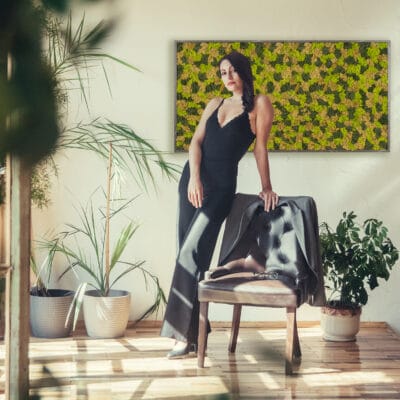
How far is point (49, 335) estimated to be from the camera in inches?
167

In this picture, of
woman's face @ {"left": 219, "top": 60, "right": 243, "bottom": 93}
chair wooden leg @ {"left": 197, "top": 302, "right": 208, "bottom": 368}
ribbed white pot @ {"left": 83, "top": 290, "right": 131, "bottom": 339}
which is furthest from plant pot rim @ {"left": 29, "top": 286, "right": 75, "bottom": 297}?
woman's face @ {"left": 219, "top": 60, "right": 243, "bottom": 93}

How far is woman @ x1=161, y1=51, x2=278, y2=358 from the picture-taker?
11.9 feet

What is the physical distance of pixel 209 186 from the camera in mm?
3676

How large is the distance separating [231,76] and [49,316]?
169 cm

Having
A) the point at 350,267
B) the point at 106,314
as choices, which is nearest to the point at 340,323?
the point at 350,267

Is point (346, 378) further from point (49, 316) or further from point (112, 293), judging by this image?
point (49, 316)

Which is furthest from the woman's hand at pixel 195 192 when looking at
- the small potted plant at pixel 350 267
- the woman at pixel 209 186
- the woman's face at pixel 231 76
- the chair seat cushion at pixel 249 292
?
the small potted plant at pixel 350 267

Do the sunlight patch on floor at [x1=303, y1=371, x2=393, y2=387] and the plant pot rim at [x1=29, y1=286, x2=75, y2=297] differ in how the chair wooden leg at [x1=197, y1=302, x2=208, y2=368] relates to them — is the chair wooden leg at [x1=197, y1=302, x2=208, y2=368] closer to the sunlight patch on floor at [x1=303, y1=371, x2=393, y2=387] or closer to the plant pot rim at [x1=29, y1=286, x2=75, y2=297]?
the sunlight patch on floor at [x1=303, y1=371, x2=393, y2=387]

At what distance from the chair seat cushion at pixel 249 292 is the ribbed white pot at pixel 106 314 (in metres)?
0.90

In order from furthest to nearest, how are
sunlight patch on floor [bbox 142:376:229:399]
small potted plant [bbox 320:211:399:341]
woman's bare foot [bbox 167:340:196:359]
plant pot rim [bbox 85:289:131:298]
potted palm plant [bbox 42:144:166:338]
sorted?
plant pot rim [bbox 85:289:131:298], potted palm plant [bbox 42:144:166:338], small potted plant [bbox 320:211:399:341], woman's bare foot [bbox 167:340:196:359], sunlight patch on floor [bbox 142:376:229:399]

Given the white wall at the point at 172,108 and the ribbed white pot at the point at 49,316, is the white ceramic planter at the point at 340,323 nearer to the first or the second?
the white wall at the point at 172,108

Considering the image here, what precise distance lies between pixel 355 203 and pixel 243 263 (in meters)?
1.25

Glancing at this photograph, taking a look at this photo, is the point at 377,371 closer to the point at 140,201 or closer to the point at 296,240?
the point at 296,240

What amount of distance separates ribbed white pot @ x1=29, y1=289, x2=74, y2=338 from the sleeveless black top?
3.97 ft
